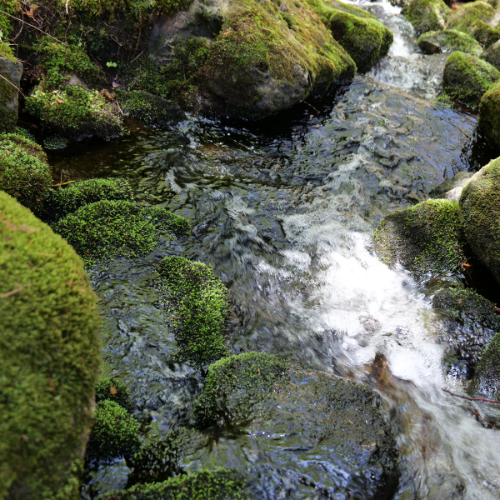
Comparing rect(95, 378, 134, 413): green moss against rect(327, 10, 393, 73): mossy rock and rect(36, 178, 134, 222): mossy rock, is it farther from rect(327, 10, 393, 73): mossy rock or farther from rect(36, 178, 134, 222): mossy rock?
rect(327, 10, 393, 73): mossy rock

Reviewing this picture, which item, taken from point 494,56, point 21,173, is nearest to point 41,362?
point 21,173

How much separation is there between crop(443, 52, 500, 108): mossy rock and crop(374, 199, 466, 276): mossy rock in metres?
7.21

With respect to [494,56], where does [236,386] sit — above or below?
below

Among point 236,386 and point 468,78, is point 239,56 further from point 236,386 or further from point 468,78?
point 468,78

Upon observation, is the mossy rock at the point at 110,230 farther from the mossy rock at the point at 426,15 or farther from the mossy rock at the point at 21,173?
the mossy rock at the point at 426,15

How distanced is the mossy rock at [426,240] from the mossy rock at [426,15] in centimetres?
1515

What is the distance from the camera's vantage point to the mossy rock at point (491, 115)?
8.20 metres

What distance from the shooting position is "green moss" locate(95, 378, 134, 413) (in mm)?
3129

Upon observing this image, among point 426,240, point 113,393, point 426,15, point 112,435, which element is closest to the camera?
point 112,435

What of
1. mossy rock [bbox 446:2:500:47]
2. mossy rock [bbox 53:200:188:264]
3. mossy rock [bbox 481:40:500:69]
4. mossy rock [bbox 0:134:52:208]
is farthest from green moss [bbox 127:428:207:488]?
mossy rock [bbox 446:2:500:47]

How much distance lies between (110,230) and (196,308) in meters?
1.74

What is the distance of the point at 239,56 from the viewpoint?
7883 millimetres

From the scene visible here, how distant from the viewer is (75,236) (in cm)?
469

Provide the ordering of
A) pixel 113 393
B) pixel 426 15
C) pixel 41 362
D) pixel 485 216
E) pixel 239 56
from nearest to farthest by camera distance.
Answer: pixel 41 362, pixel 113 393, pixel 485 216, pixel 239 56, pixel 426 15
